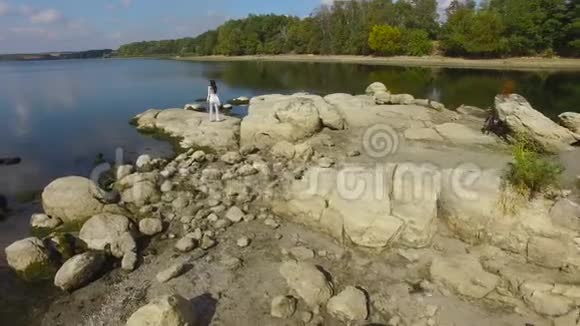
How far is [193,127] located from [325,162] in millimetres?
11434

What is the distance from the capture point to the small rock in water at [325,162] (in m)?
15.3

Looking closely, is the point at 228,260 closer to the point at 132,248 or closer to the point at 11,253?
the point at 132,248

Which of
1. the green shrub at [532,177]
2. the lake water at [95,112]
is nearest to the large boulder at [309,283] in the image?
the green shrub at [532,177]

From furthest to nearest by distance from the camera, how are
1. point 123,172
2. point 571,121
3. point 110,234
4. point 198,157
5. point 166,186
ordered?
point 198,157 < point 123,172 < point 571,121 < point 166,186 < point 110,234

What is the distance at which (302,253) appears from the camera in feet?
35.5

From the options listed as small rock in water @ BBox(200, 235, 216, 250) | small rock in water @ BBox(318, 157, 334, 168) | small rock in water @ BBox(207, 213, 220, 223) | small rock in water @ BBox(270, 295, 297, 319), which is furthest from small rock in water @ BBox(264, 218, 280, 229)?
small rock in water @ BBox(318, 157, 334, 168)

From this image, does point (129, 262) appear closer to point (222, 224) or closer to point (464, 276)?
point (222, 224)

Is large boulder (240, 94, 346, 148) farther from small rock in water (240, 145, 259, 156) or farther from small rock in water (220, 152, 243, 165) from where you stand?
small rock in water (220, 152, 243, 165)

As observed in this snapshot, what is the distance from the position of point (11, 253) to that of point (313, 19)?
396 ft

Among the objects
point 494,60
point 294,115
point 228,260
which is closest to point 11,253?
point 228,260

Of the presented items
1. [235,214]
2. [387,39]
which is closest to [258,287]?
[235,214]

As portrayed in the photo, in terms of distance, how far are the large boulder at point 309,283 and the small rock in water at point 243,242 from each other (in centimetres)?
185

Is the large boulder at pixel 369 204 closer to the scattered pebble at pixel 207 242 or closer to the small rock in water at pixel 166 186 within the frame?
the scattered pebble at pixel 207 242

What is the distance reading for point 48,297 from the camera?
981 centimetres
